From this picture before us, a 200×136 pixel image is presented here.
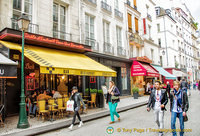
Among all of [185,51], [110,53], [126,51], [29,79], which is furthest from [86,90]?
[185,51]

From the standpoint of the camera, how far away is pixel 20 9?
882 cm

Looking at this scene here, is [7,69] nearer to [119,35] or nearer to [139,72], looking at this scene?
[119,35]

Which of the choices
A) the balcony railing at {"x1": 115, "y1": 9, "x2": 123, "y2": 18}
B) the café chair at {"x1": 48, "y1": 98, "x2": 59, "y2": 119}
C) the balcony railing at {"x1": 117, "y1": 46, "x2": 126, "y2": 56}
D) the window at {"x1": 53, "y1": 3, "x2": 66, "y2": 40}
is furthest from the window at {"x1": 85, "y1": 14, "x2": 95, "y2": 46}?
the café chair at {"x1": 48, "y1": 98, "x2": 59, "y2": 119}

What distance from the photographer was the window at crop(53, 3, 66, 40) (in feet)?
34.9

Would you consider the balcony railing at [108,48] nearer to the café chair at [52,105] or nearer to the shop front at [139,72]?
the shop front at [139,72]

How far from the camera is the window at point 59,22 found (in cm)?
1063

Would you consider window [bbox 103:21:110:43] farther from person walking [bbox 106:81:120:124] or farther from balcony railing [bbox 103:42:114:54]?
person walking [bbox 106:81:120:124]

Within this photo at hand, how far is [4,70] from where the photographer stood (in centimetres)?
580

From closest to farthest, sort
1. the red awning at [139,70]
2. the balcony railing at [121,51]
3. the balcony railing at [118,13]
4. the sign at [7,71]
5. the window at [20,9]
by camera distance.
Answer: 1. the sign at [7,71]
2. the window at [20,9]
3. the balcony railing at [121,51]
4. the balcony railing at [118,13]
5. the red awning at [139,70]

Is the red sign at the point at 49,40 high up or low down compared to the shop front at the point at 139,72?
up

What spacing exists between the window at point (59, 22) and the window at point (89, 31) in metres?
2.16

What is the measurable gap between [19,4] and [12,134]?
6850mm

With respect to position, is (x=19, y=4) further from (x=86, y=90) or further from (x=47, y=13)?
(x=86, y=90)

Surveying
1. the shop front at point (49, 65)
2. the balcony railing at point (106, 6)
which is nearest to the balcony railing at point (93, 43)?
the shop front at point (49, 65)
